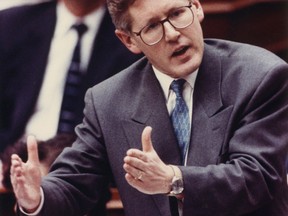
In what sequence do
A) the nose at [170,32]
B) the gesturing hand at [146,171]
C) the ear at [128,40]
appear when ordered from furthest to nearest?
the ear at [128,40]
the nose at [170,32]
the gesturing hand at [146,171]

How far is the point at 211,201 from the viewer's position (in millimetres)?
996

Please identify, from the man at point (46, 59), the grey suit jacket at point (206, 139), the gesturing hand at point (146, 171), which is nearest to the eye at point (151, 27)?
the grey suit jacket at point (206, 139)

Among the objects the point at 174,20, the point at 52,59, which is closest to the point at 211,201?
the point at 174,20

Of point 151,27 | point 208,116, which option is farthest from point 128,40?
point 208,116

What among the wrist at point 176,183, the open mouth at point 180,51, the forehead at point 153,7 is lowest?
the wrist at point 176,183

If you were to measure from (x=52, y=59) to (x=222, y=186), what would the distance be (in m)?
0.64

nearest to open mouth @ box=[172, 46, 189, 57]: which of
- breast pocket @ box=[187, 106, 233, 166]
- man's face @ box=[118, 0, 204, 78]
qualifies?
man's face @ box=[118, 0, 204, 78]

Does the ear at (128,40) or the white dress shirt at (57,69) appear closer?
the ear at (128,40)

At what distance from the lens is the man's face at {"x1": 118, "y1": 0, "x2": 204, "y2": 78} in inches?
41.8

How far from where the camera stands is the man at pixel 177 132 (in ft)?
3.24

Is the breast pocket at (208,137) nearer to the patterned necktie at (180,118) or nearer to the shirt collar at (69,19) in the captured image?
the patterned necktie at (180,118)

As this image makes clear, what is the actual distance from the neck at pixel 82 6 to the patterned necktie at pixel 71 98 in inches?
3.9

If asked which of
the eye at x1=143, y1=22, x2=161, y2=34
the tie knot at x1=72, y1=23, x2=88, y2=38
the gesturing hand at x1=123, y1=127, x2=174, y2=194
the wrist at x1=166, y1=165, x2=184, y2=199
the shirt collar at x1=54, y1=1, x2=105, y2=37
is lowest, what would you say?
the wrist at x1=166, y1=165, x2=184, y2=199

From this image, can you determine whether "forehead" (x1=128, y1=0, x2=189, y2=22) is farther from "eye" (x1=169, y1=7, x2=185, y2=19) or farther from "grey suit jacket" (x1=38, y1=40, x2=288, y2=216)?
"grey suit jacket" (x1=38, y1=40, x2=288, y2=216)
